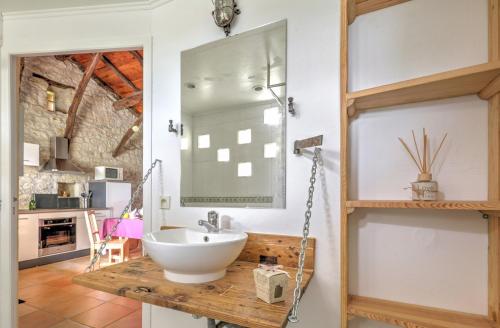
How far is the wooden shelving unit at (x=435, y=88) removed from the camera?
2.77 feet

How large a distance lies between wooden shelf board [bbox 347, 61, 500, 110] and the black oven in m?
4.84

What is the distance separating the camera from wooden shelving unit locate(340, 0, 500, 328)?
2.85 ft

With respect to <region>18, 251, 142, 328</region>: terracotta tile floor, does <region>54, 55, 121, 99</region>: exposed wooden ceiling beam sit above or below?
above

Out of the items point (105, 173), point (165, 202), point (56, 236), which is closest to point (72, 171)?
point (105, 173)

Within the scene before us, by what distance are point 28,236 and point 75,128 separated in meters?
2.14

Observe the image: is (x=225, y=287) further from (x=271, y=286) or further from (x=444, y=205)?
(x=444, y=205)

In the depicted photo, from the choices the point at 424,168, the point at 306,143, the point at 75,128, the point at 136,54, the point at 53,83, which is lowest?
the point at 424,168

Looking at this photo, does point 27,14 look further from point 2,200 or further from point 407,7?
point 407,7

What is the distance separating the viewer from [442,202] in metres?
0.89

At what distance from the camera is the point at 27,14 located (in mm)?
1939

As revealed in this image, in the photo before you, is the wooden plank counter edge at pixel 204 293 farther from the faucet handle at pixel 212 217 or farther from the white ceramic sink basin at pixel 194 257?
the faucet handle at pixel 212 217

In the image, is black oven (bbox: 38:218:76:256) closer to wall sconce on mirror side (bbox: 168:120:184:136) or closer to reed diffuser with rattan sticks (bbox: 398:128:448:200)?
wall sconce on mirror side (bbox: 168:120:184:136)

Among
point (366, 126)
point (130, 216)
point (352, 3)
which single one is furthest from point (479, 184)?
point (130, 216)

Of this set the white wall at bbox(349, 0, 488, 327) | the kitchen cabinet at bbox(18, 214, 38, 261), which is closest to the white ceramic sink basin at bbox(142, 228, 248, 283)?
the white wall at bbox(349, 0, 488, 327)
